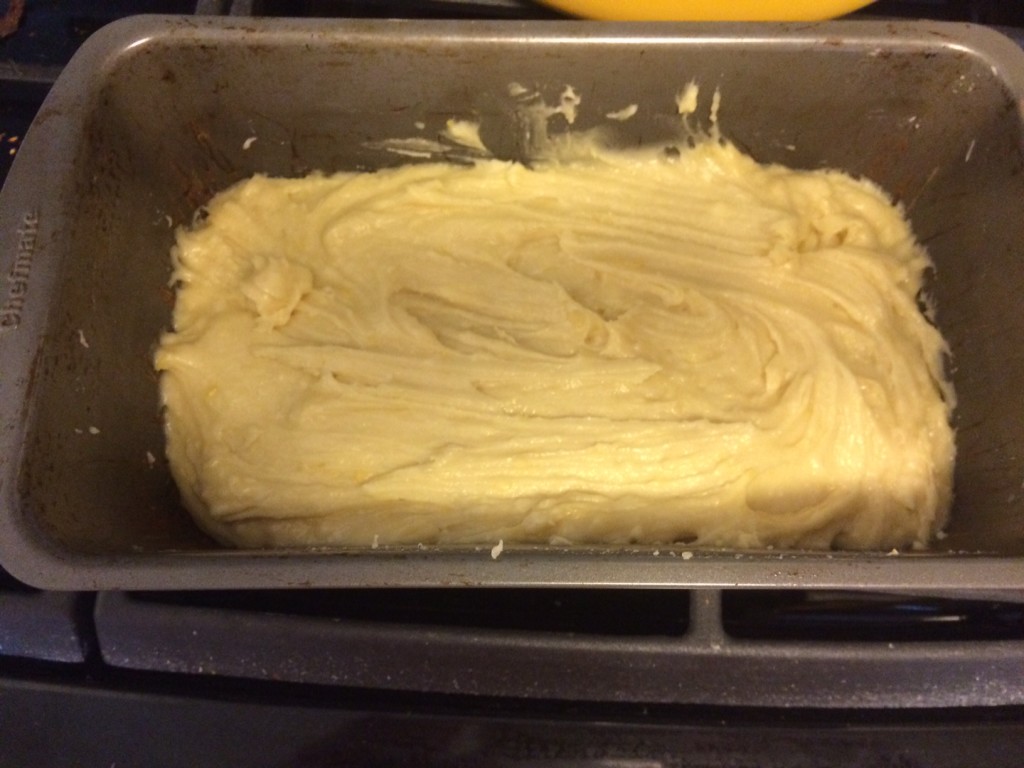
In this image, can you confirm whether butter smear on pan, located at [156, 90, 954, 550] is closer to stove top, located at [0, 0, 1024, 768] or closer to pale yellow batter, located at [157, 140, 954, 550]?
pale yellow batter, located at [157, 140, 954, 550]

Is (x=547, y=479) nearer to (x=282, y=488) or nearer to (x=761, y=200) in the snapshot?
(x=282, y=488)

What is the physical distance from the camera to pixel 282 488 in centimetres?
140

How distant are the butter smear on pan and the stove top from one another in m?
0.23

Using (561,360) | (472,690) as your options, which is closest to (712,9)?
(561,360)

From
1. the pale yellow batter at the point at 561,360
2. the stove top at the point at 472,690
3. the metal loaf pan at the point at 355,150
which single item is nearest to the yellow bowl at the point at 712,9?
the metal loaf pan at the point at 355,150

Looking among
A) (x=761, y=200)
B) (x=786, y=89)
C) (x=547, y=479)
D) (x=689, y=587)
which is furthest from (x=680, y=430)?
(x=786, y=89)

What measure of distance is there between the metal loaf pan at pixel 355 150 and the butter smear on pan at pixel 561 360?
0.06m

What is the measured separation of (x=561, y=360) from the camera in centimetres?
152

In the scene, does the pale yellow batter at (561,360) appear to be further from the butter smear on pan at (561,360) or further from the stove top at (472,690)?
the stove top at (472,690)

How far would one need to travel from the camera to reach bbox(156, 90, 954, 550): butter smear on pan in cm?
139

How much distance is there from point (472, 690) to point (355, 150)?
3.63 ft

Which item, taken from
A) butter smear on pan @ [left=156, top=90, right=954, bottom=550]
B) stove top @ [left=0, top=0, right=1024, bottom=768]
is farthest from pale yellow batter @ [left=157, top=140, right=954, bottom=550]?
stove top @ [left=0, top=0, right=1024, bottom=768]

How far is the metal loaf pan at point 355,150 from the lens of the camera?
49.5 inches

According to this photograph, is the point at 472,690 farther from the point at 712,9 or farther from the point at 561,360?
the point at 712,9
